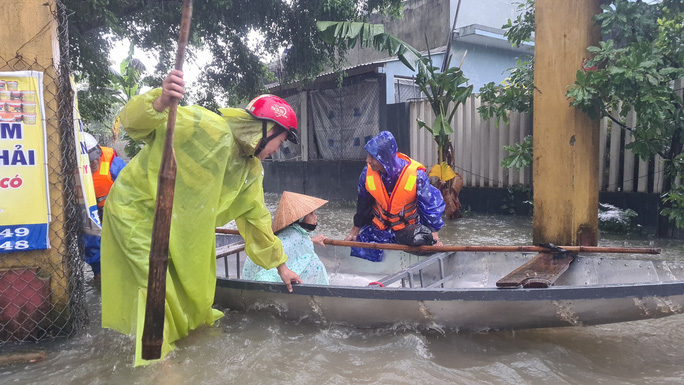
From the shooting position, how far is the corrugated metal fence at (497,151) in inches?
253

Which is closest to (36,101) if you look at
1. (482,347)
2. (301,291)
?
(301,291)

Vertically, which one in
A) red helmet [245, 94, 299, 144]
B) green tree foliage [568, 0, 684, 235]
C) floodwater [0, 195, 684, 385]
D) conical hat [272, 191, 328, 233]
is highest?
green tree foliage [568, 0, 684, 235]

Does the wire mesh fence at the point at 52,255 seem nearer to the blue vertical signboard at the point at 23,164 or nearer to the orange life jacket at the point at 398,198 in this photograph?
the blue vertical signboard at the point at 23,164

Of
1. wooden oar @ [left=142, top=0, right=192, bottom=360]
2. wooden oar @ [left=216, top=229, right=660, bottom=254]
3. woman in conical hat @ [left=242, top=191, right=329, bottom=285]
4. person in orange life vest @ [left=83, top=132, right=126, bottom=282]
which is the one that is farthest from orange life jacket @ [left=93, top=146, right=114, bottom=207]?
wooden oar @ [left=142, top=0, right=192, bottom=360]

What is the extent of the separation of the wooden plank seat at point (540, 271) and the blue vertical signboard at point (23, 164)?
301 centimetres

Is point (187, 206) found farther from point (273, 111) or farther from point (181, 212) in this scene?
point (273, 111)

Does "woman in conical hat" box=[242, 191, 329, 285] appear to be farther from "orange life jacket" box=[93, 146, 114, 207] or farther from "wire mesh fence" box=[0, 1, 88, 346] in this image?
"orange life jacket" box=[93, 146, 114, 207]

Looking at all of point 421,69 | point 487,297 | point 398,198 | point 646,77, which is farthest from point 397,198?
point 421,69

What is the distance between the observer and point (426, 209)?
4.21 metres

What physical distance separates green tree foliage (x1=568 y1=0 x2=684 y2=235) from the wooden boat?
1.52 meters

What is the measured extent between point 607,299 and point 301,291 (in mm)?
1864

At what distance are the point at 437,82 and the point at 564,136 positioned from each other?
3611mm

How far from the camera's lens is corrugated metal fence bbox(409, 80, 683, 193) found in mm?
6438

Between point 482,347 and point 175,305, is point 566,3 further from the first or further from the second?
point 175,305
